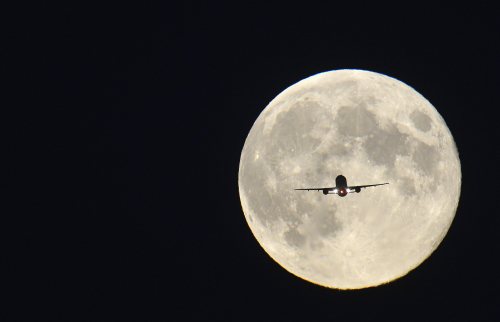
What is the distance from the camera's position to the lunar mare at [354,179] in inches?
623

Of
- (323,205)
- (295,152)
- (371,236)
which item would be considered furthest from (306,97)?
(371,236)

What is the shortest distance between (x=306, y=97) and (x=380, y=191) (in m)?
3.78

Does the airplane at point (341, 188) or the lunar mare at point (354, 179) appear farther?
the lunar mare at point (354, 179)

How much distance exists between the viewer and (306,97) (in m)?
17.5

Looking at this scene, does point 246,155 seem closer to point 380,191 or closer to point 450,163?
point 380,191

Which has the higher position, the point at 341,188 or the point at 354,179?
the point at 354,179

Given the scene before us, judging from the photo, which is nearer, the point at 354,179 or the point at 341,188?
the point at 341,188

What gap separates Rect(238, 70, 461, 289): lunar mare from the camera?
52.0ft

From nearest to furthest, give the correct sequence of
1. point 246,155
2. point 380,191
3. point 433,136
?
1. point 380,191
2. point 433,136
3. point 246,155

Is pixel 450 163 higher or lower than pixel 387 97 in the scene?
lower

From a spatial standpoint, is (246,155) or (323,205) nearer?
(323,205)

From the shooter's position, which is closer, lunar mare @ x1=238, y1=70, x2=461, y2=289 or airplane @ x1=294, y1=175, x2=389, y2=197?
airplane @ x1=294, y1=175, x2=389, y2=197

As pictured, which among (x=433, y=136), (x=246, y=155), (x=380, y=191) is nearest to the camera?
(x=380, y=191)

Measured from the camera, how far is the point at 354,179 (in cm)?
1559
